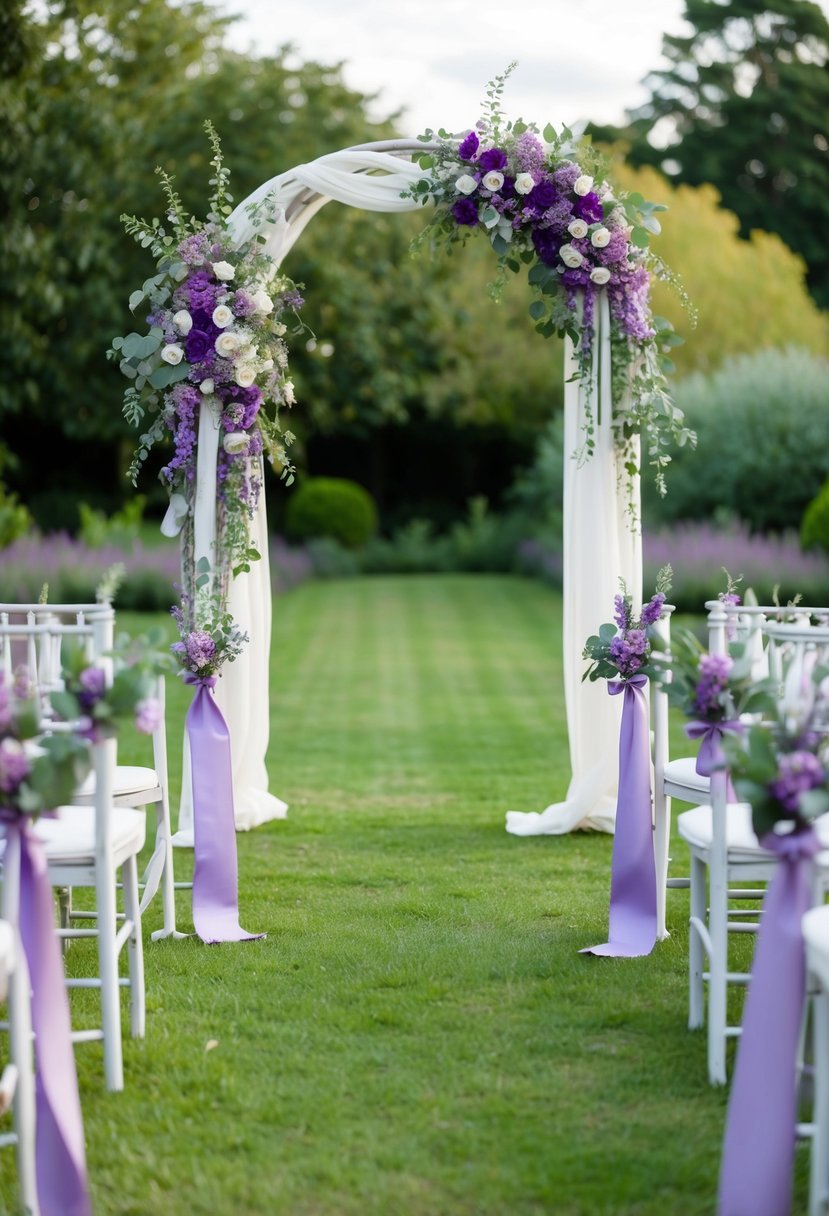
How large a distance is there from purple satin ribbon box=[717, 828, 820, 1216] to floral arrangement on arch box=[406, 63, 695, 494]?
2.45 m

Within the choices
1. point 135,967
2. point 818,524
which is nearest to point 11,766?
point 135,967

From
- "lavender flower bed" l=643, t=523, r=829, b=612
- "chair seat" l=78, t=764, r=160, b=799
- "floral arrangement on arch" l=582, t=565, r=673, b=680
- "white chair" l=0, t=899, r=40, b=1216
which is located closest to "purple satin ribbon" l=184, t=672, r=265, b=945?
"chair seat" l=78, t=764, r=160, b=799

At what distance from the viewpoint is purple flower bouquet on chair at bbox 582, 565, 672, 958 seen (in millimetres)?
3932

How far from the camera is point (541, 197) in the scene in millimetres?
Result: 4766

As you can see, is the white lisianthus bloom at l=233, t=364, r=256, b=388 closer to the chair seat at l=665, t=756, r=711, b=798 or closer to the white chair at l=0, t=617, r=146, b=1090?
the white chair at l=0, t=617, r=146, b=1090

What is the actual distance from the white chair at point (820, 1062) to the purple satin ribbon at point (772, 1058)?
0.15 feet

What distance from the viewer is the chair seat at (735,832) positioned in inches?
118

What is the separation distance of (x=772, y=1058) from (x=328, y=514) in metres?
15.8

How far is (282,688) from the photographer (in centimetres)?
934

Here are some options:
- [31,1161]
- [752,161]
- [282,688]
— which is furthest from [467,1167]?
[752,161]

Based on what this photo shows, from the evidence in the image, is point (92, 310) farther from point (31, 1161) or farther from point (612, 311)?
point (31, 1161)

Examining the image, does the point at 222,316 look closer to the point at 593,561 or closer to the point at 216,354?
the point at 216,354

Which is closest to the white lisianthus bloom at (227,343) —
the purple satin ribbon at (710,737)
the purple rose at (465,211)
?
the purple rose at (465,211)

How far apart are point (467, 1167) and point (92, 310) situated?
40.9 feet
